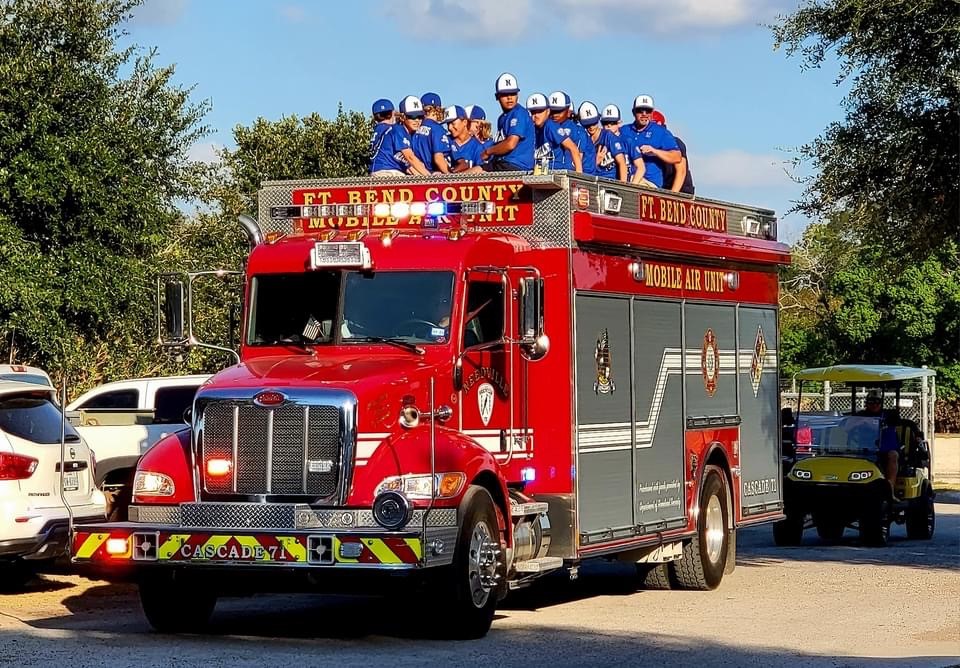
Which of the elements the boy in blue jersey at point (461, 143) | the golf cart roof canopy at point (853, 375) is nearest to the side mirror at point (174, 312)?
the boy in blue jersey at point (461, 143)

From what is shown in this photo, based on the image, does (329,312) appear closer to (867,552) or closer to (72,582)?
(72,582)

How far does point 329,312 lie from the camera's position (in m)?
12.9

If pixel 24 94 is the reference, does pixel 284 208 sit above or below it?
below

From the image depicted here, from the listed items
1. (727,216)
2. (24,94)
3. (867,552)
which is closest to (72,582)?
(727,216)

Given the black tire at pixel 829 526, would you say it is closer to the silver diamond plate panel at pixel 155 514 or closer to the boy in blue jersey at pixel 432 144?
the boy in blue jersey at pixel 432 144

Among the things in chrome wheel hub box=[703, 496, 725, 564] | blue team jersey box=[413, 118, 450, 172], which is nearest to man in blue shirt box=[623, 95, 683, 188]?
blue team jersey box=[413, 118, 450, 172]

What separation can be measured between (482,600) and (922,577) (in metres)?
7.20

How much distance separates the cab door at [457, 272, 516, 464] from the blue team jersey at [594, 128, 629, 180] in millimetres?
3858

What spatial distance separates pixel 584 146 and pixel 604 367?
106 inches

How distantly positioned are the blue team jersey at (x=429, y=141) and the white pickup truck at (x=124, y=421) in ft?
9.87

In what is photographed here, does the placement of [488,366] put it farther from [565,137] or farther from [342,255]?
[565,137]

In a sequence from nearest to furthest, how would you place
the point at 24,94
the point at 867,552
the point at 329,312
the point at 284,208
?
the point at 329,312 → the point at 284,208 → the point at 867,552 → the point at 24,94

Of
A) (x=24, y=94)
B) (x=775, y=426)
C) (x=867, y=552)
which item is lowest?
(x=867, y=552)

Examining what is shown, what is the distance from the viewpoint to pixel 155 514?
11.7 metres
